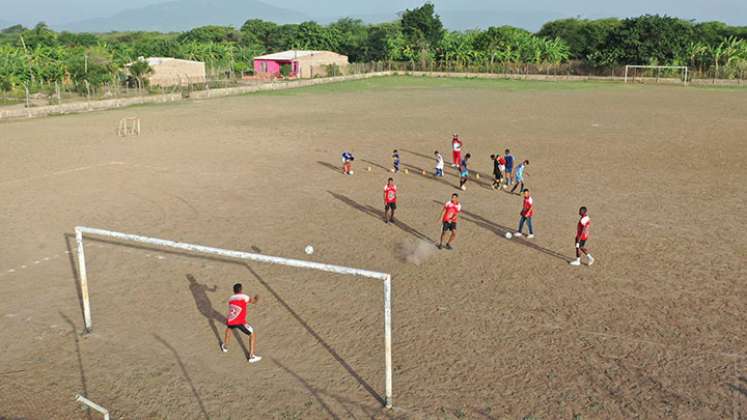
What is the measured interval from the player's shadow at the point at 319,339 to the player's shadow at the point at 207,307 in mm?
1136

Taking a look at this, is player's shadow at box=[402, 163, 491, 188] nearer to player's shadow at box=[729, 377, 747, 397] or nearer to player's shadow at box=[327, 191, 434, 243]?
player's shadow at box=[327, 191, 434, 243]

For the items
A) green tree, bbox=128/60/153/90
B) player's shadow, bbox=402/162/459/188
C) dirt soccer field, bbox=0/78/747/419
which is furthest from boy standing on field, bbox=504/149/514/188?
green tree, bbox=128/60/153/90

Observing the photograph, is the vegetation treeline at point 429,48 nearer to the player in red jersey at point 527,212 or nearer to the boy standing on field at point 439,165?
the boy standing on field at point 439,165

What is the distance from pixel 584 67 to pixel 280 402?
8326 centimetres

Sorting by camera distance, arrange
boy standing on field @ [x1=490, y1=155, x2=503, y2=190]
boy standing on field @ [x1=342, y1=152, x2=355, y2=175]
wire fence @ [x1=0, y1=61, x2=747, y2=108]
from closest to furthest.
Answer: boy standing on field @ [x1=490, y1=155, x2=503, y2=190], boy standing on field @ [x1=342, y1=152, x2=355, y2=175], wire fence @ [x1=0, y1=61, x2=747, y2=108]

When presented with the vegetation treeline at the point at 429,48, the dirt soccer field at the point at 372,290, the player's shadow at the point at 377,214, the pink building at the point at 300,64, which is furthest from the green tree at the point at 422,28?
the player's shadow at the point at 377,214

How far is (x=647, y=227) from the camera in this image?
17.6 meters

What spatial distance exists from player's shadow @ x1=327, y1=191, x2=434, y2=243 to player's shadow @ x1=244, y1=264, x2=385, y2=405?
485cm

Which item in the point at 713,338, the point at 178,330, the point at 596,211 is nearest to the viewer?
the point at 713,338

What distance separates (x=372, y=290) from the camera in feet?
44.6

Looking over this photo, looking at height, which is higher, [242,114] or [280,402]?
[242,114]

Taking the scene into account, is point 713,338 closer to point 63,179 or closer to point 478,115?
point 63,179

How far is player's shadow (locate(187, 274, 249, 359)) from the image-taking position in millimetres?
11709

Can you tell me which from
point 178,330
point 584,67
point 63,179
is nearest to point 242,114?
point 63,179
